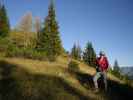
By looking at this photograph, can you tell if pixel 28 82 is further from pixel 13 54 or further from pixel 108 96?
pixel 13 54

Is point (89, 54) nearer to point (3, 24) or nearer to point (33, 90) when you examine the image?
point (3, 24)

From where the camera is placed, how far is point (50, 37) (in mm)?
55594

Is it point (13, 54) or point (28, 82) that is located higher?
point (13, 54)

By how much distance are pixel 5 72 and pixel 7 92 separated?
19.1ft

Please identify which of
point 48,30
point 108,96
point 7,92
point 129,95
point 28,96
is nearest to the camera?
point 28,96

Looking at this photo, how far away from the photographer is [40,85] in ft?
44.8

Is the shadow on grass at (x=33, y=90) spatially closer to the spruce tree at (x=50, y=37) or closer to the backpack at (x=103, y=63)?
the backpack at (x=103, y=63)

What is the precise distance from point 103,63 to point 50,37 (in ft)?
138

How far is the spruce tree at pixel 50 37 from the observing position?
54.7 m

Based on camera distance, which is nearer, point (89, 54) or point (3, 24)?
point (3, 24)

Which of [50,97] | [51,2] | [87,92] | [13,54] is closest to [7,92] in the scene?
[50,97]

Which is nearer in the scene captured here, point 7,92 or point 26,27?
point 7,92

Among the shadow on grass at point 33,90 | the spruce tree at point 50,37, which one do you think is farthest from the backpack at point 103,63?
the spruce tree at point 50,37

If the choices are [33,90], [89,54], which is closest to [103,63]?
[33,90]
